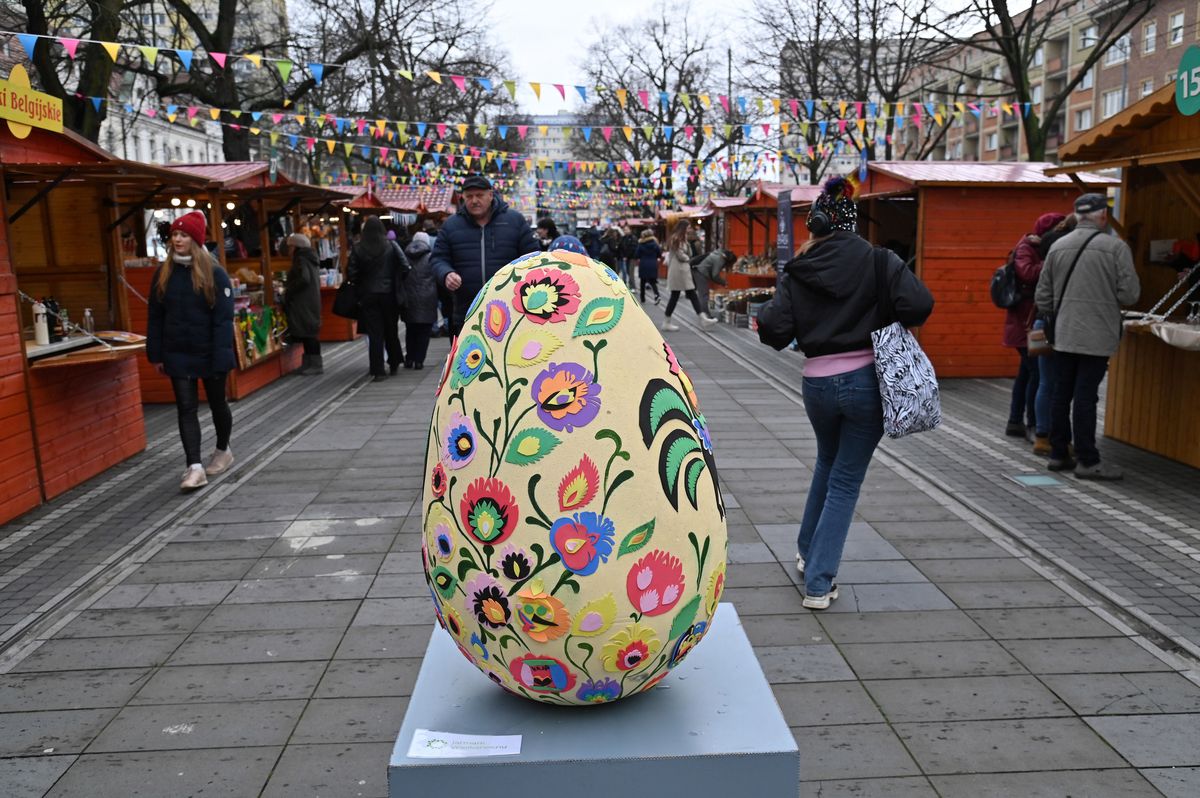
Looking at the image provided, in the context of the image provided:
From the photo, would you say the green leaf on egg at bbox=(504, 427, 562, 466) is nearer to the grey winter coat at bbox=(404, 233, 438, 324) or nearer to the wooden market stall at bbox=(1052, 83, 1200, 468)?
the wooden market stall at bbox=(1052, 83, 1200, 468)

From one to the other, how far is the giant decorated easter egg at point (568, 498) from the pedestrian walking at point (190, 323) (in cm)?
488

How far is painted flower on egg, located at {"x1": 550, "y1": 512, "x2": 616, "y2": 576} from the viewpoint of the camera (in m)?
2.49

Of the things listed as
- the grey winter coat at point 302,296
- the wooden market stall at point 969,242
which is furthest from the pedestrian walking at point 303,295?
the wooden market stall at point 969,242

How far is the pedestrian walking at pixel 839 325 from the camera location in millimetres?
4297

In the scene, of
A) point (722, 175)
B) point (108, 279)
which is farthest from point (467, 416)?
point (722, 175)

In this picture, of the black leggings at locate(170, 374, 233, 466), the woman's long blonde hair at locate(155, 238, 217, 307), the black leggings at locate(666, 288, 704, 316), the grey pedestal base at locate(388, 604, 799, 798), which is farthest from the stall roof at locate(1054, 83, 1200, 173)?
the black leggings at locate(666, 288, 704, 316)

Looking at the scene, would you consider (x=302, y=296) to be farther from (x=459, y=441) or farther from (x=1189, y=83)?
(x=459, y=441)

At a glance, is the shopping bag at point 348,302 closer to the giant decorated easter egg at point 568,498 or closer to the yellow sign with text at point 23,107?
the yellow sign with text at point 23,107

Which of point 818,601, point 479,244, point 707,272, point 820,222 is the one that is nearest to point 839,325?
point 820,222

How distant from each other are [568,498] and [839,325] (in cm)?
222

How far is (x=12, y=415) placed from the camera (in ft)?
21.5

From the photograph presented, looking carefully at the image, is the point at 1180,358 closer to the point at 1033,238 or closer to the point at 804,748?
the point at 1033,238

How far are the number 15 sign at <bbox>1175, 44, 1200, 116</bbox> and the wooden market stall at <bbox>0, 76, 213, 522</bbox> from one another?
282 inches

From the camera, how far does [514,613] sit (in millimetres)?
2553
